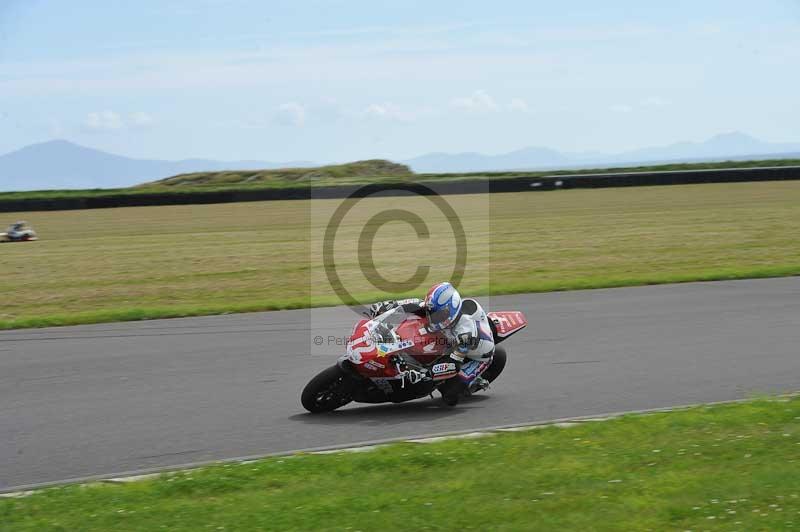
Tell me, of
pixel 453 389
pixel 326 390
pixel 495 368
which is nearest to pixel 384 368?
Answer: pixel 326 390

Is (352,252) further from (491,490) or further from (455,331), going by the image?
(491,490)

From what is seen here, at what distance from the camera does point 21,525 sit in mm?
5977

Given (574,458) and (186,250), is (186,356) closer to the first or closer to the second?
(574,458)

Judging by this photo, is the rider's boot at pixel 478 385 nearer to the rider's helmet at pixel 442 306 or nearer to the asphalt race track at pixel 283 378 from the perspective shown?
the asphalt race track at pixel 283 378

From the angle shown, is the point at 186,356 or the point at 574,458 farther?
the point at 186,356

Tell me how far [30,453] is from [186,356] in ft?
13.6

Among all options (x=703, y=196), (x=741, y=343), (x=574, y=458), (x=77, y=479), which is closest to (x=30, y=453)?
(x=77, y=479)

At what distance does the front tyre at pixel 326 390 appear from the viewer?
9.21 meters

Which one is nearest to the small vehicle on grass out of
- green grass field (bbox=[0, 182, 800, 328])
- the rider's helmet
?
green grass field (bbox=[0, 182, 800, 328])

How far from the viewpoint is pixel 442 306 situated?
9211 mm

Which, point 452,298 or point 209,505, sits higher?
point 452,298

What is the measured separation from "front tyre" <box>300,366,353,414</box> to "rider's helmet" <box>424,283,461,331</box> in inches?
41.3

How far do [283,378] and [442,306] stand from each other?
8.33 feet

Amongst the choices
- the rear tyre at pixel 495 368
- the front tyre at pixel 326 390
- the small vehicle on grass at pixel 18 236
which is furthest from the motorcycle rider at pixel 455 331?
the small vehicle on grass at pixel 18 236
